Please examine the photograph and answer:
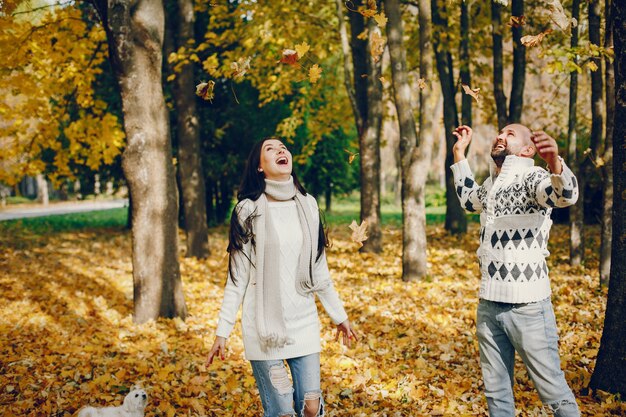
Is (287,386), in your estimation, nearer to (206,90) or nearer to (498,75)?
(206,90)

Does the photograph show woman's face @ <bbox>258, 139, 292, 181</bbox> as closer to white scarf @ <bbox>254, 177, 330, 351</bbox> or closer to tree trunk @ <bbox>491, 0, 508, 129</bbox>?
white scarf @ <bbox>254, 177, 330, 351</bbox>

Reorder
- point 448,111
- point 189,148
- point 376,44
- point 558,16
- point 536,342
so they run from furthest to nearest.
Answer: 1. point 448,111
2. point 189,148
3. point 376,44
4. point 558,16
5. point 536,342

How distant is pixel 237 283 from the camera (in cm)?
315

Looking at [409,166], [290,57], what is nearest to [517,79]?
[409,166]

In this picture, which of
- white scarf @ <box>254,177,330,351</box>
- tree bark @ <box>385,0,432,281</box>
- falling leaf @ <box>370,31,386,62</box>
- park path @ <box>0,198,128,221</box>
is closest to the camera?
white scarf @ <box>254,177,330,351</box>

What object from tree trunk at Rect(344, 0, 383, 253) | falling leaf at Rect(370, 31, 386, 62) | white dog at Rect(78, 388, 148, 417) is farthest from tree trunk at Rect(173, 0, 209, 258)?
white dog at Rect(78, 388, 148, 417)

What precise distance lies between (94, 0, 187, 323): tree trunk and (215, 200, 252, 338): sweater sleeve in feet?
14.1

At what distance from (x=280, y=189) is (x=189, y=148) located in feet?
32.0

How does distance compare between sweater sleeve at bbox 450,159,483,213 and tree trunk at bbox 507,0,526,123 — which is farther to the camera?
tree trunk at bbox 507,0,526,123

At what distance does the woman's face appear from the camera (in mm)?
3150

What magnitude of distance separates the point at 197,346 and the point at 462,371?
3.06 meters

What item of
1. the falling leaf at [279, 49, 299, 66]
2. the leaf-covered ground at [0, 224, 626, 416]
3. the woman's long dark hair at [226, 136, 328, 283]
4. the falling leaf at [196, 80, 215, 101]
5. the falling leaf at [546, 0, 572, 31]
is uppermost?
the falling leaf at [546, 0, 572, 31]

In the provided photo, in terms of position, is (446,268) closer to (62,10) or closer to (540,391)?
(540,391)

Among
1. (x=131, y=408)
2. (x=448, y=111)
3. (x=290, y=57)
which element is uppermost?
(x=448, y=111)
